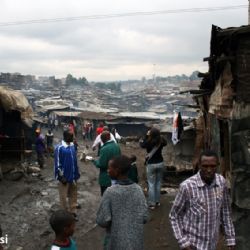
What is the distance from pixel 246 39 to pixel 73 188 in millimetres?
4249

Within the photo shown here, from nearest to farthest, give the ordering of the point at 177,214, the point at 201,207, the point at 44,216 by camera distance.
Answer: the point at 201,207
the point at 177,214
the point at 44,216

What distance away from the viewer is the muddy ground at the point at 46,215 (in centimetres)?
725

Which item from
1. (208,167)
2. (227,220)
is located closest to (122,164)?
(208,167)

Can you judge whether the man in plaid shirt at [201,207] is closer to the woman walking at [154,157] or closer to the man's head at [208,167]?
the man's head at [208,167]

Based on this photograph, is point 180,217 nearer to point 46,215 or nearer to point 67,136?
point 67,136

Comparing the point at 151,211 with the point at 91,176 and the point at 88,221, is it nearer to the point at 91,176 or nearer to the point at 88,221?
the point at 88,221

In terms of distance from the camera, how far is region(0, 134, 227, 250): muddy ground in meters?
7.25

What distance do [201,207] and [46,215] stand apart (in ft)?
17.9

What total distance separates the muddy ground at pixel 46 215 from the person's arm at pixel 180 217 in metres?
3.00

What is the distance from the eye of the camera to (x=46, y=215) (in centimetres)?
888

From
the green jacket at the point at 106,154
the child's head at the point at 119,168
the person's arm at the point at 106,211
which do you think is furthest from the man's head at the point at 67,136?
the person's arm at the point at 106,211

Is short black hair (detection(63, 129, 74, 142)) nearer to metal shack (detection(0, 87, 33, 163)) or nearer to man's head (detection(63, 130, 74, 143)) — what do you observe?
man's head (detection(63, 130, 74, 143))

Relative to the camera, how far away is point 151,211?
8836 mm

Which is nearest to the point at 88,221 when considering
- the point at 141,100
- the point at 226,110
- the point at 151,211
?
the point at 151,211
